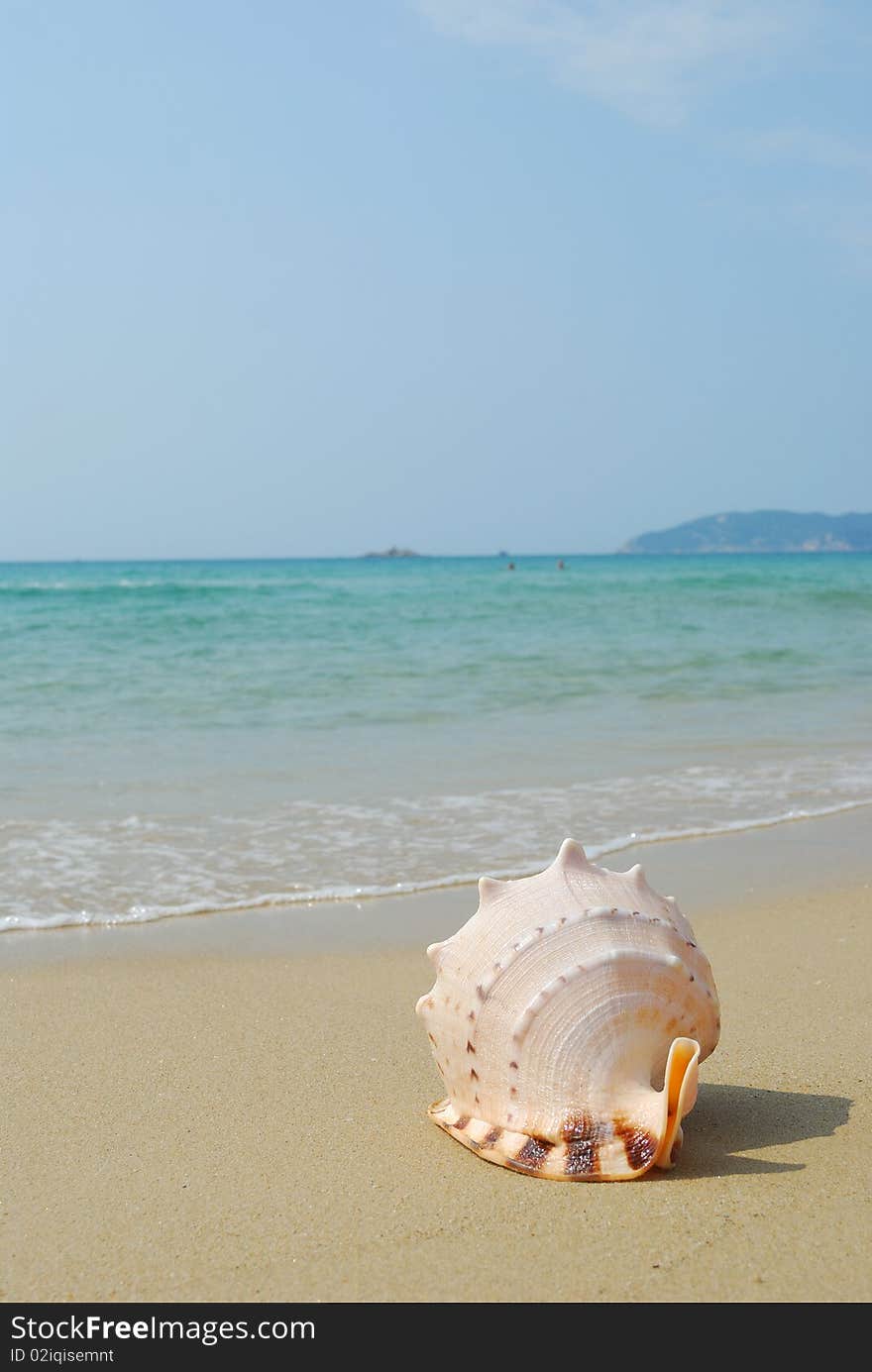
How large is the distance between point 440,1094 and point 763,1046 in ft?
3.24

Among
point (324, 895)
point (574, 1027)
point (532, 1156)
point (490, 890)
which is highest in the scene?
point (490, 890)

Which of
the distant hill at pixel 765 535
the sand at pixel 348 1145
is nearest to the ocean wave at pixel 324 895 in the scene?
the sand at pixel 348 1145

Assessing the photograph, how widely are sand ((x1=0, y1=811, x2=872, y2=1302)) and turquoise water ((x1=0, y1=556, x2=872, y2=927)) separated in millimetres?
1021

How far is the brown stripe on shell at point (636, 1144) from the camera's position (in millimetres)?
2621

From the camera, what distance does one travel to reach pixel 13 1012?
4.01 metres

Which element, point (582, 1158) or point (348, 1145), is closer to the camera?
point (582, 1158)

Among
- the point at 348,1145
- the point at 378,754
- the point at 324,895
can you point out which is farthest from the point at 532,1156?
the point at 378,754

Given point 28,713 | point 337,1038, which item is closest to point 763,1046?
point 337,1038

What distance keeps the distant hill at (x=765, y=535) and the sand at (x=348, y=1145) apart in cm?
16050

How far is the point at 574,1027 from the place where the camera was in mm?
2674

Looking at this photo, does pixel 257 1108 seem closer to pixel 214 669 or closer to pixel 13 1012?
pixel 13 1012

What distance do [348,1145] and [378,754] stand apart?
589 centimetres

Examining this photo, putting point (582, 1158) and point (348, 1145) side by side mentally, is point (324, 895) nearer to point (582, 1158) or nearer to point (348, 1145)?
point (348, 1145)

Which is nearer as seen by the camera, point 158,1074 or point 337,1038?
point 158,1074
